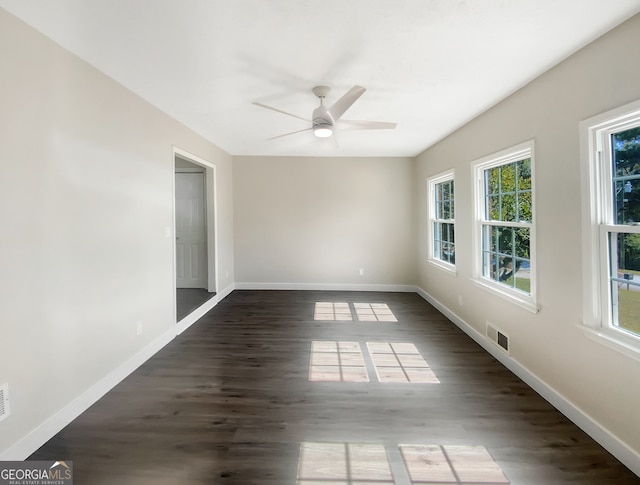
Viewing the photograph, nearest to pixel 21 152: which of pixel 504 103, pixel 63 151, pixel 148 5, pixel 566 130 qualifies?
pixel 63 151

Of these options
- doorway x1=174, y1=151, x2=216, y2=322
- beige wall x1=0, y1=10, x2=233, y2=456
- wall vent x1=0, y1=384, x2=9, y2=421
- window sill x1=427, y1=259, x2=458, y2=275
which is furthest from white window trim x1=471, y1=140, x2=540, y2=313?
doorway x1=174, y1=151, x2=216, y2=322

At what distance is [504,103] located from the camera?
279 cm

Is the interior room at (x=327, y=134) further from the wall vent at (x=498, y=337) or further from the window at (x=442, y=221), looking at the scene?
the window at (x=442, y=221)

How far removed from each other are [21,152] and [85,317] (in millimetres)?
1168

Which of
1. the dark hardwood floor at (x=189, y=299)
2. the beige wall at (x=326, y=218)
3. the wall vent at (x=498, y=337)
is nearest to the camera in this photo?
the wall vent at (x=498, y=337)

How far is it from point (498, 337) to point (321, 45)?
3001 millimetres

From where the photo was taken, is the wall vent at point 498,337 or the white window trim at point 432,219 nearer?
the wall vent at point 498,337

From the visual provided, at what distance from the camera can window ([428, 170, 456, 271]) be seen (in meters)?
4.37

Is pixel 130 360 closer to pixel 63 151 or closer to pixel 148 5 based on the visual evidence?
pixel 63 151

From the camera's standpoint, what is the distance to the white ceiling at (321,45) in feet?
5.29

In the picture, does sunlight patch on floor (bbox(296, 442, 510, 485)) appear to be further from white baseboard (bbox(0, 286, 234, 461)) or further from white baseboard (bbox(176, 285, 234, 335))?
white baseboard (bbox(176, 285, 234, 335))

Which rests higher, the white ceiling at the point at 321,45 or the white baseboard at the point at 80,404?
the white ceiling at the point at 321,45

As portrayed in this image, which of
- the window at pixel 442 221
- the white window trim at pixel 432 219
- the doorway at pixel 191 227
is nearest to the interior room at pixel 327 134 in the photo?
the window at pixel 442 221

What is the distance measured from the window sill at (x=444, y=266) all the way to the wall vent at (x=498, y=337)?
1.02 metres
